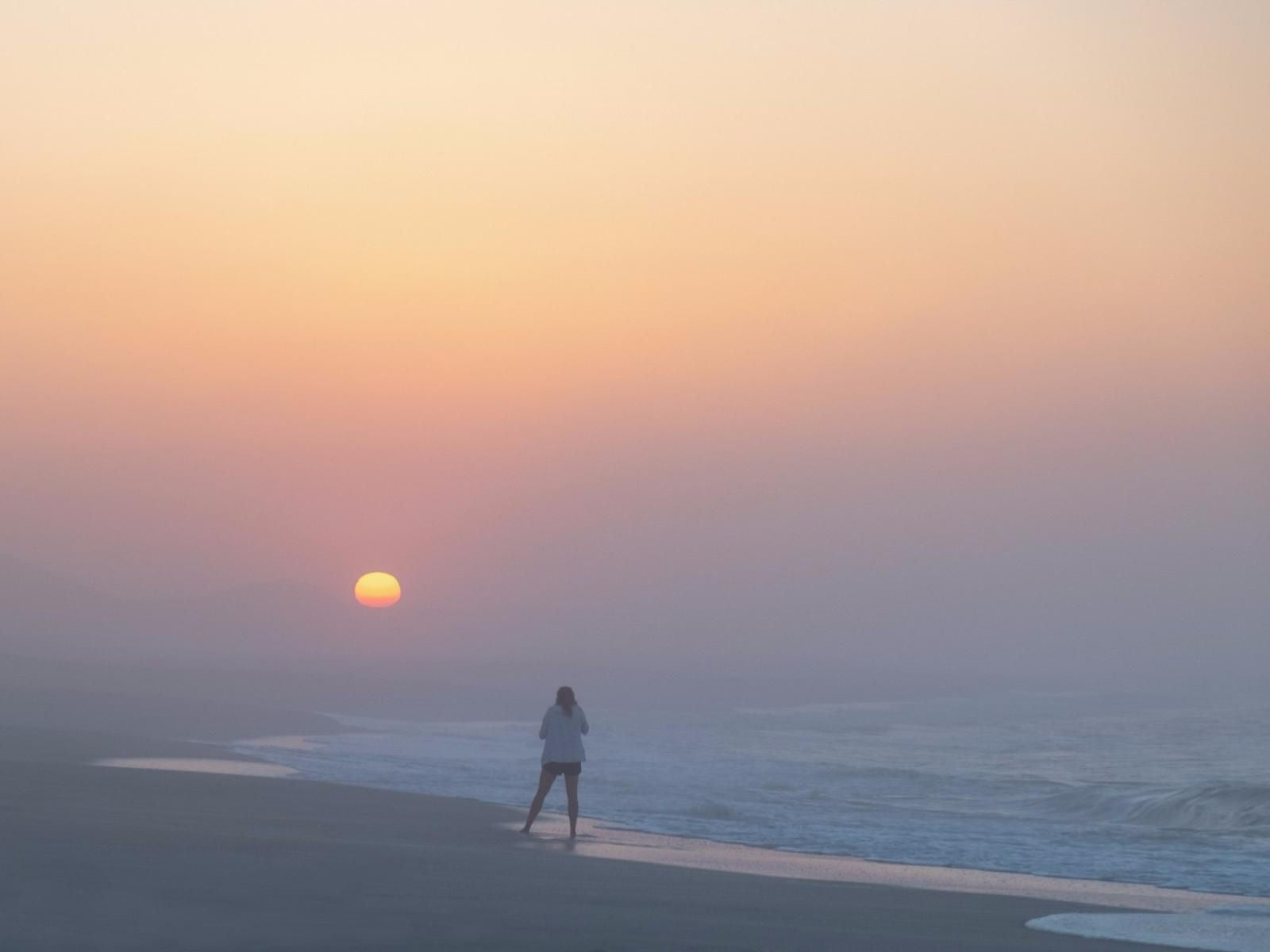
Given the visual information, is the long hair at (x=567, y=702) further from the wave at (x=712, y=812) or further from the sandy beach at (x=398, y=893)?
the wave at (x=712, y=812)

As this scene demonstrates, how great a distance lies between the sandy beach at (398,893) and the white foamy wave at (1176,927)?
0.95 feet

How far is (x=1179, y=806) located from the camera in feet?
61.3

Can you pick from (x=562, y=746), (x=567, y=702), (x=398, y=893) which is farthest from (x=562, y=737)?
(x=398, y=893)

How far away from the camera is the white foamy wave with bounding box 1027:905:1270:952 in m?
8.84

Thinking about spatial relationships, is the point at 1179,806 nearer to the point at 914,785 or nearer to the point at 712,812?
the point at 914,785

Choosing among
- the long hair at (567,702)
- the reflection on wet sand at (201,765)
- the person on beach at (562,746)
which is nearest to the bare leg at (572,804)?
the person on beach at (562,746)

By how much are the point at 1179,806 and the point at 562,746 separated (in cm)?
951

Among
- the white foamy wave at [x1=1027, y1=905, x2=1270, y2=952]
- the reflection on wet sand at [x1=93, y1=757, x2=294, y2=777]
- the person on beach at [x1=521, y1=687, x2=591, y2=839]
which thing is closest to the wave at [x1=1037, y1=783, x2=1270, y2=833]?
the white foamy wave at [x1=1027, y1=905, x2=1270, y2=952]

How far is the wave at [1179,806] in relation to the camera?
17.7 meters

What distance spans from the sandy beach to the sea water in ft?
8.49

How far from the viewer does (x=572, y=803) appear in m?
13.4

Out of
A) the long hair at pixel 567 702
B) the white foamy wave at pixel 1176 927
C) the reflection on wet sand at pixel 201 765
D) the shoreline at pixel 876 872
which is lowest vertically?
the white foamy wave at pixel 1176 927

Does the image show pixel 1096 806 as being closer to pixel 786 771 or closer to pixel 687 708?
pixel 786 771

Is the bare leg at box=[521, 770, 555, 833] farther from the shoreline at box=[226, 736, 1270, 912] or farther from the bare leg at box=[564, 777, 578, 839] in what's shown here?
the shoreline at box=[226, 736, 1270, 912]
